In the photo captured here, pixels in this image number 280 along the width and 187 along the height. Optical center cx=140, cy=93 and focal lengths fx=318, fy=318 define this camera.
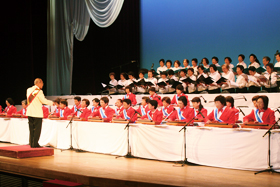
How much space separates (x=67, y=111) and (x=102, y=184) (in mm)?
5325

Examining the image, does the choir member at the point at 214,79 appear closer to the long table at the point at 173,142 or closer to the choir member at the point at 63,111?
the long table at the point at 173,142

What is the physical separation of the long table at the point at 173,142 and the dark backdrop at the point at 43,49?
5225 millimetres

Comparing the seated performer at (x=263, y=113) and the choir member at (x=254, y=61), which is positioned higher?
the choir member at (x=254, y=61)

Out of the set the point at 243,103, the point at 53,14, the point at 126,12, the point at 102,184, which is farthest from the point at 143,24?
the point at 102,184

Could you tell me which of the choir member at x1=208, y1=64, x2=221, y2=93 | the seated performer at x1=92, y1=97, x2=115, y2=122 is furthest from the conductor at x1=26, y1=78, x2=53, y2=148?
the choir member at x1=208, y1=64, x2=221, y2=93

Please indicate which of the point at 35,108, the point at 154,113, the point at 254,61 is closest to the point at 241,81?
the point at 254,61

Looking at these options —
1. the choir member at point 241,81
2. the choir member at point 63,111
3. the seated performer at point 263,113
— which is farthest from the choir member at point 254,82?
the choir member at point 63,111

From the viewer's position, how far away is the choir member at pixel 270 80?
8086 mm

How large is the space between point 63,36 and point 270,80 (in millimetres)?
8417

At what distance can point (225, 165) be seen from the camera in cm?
556

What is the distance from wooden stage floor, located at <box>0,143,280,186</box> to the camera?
443 cm

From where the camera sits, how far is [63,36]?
1310 centimetres

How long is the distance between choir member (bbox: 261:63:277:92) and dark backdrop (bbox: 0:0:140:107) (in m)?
6.33

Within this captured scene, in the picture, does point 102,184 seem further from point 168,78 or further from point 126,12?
point 126,12
